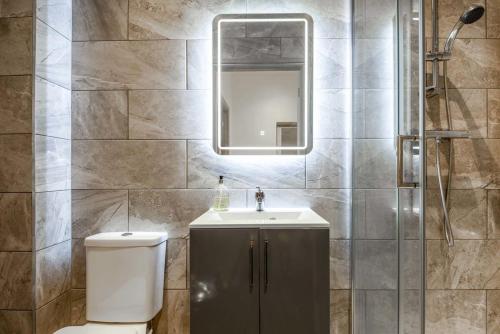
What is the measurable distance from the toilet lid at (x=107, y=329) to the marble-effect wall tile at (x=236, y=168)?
0.78 metres

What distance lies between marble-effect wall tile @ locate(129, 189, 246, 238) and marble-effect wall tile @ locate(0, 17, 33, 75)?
0.85m

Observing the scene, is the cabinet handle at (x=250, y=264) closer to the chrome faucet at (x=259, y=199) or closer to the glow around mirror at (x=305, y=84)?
the chrome faucet at (x=259, y=199)

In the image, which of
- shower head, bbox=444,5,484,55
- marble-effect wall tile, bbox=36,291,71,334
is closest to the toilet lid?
marble-effect wall tile, bbox=36,291,71,334

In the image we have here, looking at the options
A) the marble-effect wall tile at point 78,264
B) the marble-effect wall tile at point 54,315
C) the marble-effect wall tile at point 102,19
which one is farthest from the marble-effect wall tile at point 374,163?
the marble-effect wall tile at point 54,315

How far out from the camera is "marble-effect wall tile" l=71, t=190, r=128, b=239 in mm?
1884

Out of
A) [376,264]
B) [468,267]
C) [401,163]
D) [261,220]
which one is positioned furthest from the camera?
[468,267]

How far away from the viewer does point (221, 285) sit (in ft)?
4.69

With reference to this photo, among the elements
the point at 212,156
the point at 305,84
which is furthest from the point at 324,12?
the point at 212,156

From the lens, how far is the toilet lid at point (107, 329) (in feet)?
5.04

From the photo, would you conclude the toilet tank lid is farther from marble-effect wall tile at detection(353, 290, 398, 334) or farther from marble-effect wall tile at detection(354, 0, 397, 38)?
marble-effect wall tile at detection(354, 0, 397, 38)

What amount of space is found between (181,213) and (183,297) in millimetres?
485

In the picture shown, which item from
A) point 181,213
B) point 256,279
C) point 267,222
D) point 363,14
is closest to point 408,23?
point 363,14

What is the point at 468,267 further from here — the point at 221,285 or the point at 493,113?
the point at 221,285

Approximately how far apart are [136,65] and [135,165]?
0.59m
